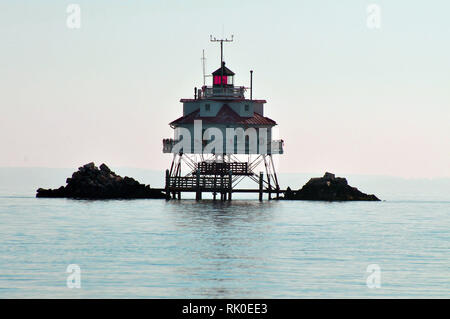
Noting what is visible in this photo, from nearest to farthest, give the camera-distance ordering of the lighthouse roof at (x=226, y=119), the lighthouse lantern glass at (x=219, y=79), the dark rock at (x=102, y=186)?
the lighthouse roof at (x=226, y=119) → the lighthouse lantern glass at (x=219, y=79) → the dark rock at (x=102, y=186)

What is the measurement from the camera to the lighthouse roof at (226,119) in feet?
258

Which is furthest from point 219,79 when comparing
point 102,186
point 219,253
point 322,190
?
point 219,253

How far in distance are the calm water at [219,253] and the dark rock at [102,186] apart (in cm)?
1260

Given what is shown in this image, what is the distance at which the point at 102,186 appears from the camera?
276ft

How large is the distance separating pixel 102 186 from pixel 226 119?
1337 centimetres

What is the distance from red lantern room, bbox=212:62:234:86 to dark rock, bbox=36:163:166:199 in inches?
456

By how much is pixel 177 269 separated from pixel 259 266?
11.0ft
